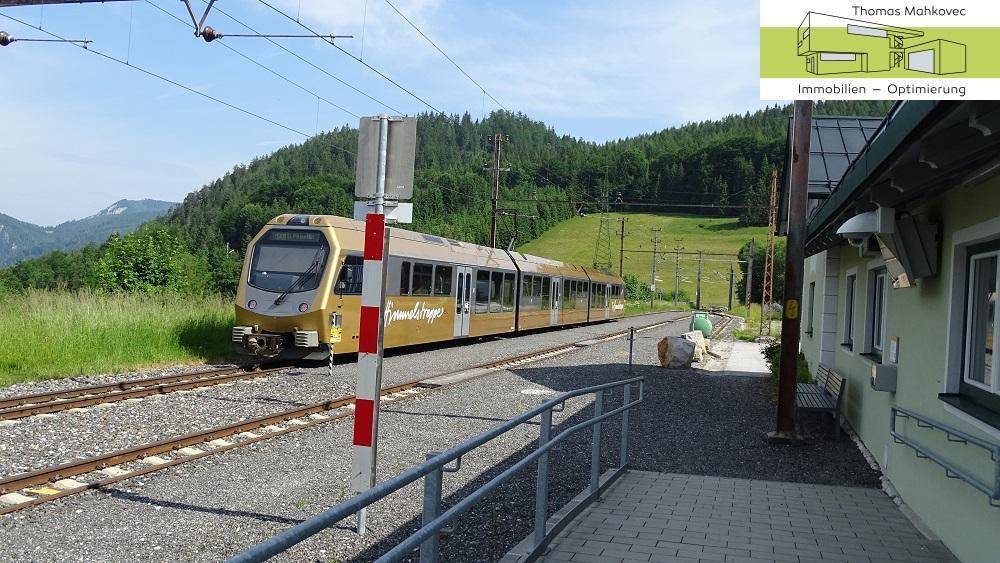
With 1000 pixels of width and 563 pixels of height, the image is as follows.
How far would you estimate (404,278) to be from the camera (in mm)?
18406

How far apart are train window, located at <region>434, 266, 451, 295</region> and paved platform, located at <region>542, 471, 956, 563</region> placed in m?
12.8

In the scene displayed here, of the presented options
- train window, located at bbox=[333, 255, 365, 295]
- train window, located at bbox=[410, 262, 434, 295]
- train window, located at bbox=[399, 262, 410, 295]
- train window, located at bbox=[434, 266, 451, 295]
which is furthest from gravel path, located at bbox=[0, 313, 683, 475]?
train window, located at bbox=[434, 266, 451, 295]

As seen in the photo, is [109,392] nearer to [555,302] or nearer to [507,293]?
[507,293]

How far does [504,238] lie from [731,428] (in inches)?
2946

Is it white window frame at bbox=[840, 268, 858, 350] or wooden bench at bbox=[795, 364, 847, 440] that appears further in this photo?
white window frame at bbox=[840, 268, 858, 350]

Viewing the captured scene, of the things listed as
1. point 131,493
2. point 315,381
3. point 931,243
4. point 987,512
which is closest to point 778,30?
point 931,243

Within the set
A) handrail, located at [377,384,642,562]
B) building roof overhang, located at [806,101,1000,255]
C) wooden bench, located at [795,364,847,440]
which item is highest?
building roof overhang, located at [806,101,1000,255]

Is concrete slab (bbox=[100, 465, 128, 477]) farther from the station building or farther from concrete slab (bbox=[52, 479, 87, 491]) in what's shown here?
the station building

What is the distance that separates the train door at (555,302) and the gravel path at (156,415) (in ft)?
53.0

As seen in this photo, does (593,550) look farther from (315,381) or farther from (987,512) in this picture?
(315,381)

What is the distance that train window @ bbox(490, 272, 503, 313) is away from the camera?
82.1ft

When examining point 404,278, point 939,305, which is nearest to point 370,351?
point 939,305

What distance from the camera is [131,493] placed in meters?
6.80

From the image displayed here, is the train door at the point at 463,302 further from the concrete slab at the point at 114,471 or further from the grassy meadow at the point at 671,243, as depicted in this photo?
the grassy meadow at the point at 671,243
